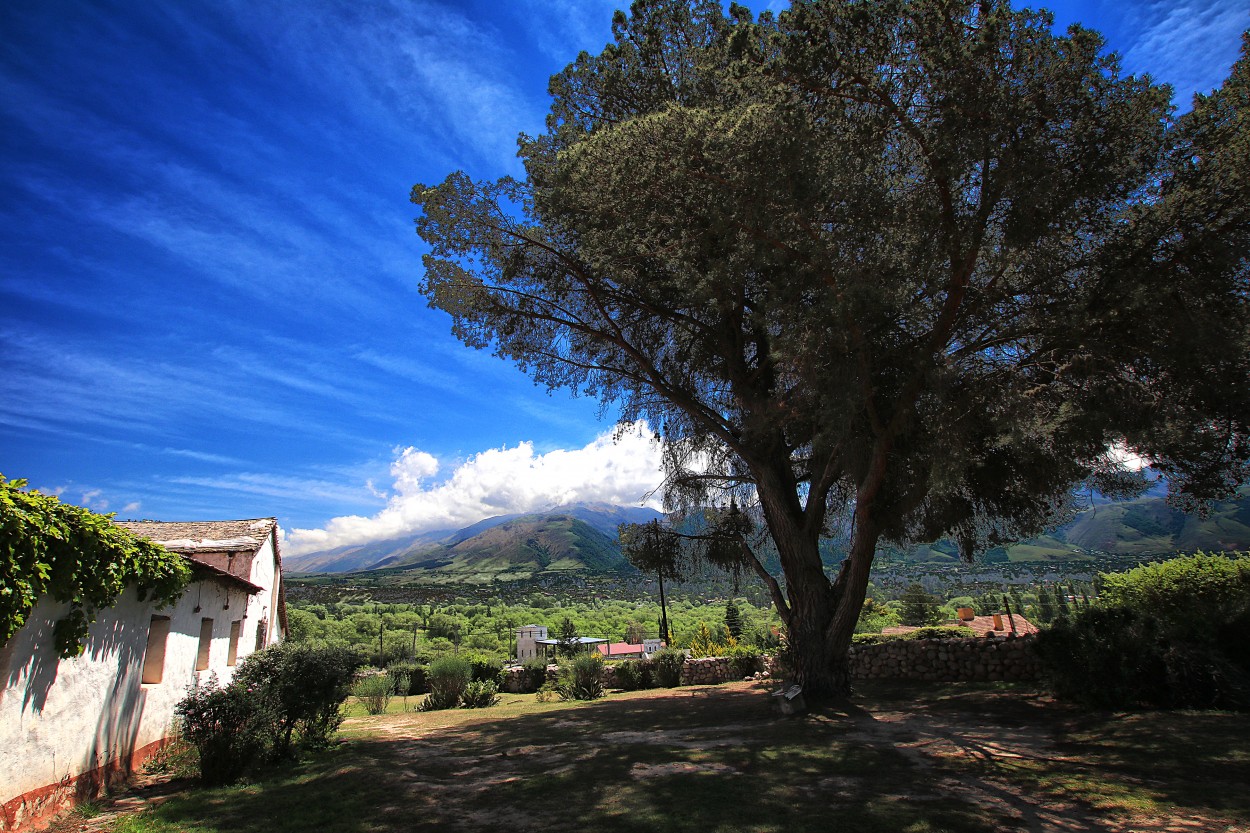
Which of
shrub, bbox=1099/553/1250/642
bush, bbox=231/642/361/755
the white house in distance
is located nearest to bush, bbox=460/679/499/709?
the white house in distance

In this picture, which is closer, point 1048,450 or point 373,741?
point 1048,450

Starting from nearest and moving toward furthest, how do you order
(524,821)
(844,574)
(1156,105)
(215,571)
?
1. (524,821)
2. (1156,105)
3. (215,571)
4. (844,574)

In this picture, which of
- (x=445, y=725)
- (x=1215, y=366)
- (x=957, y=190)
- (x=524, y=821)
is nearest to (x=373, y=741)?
(x=445, y=725)

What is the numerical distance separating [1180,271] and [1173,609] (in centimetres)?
684

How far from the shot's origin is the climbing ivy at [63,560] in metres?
4.94

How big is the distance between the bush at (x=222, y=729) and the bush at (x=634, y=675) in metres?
13.9

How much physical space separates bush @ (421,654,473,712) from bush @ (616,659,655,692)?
5.13m

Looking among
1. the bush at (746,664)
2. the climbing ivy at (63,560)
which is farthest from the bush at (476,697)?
the climbing ivy at (63,560)

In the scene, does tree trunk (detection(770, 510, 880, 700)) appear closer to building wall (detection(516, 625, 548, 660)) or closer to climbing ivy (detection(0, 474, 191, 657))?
climbing ivy (detection(0, 474, 191, 657))

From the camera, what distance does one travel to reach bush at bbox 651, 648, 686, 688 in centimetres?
2003

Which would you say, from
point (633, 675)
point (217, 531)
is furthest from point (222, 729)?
point (633, 675)

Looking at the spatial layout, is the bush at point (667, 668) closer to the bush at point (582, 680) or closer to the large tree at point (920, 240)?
the bush at point (582, 680)

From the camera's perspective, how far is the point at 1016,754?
7.09 metres

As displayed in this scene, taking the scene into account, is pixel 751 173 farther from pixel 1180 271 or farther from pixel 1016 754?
pixel 1016 754
